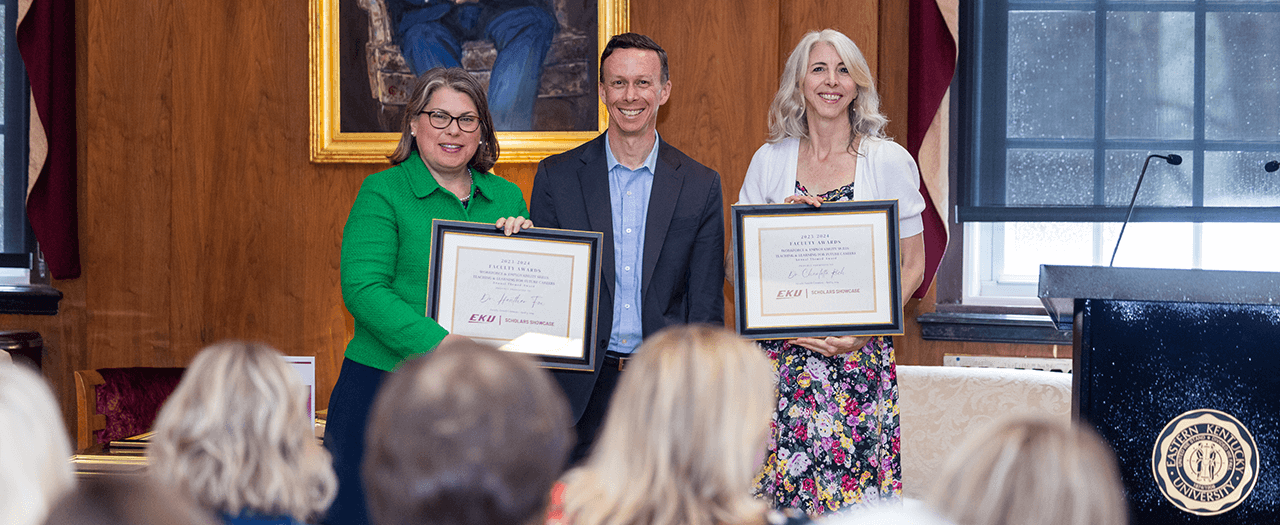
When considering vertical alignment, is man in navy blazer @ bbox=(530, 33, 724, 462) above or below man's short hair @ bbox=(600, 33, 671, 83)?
below

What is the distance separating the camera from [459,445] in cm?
102

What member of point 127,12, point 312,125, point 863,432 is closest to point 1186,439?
point 863,432

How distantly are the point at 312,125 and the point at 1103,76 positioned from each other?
3.70m

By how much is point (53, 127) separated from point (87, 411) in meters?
1.60

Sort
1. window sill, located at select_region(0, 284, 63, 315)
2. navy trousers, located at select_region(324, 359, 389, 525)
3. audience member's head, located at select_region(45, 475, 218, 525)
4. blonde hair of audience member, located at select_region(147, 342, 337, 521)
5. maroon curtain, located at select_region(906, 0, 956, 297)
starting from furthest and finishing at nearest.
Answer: window sill, located at select_region(0, 284, 63, 315) → maroon curtain, located at select_region(906, 0, 956, 297) → navy trousers, located at select_region(324, 359, 389, 525) → blonde hair of audience member, located at select_region(147, 342, 337, 521) → audience member's head, located at select_region(45, 475, 218, 525)

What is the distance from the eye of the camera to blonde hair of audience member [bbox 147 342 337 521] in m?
1.50

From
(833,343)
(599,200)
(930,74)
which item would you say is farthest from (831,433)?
(930,74)

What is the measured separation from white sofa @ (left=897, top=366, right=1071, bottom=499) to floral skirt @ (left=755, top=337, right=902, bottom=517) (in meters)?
1.16

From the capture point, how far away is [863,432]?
8.36 feet

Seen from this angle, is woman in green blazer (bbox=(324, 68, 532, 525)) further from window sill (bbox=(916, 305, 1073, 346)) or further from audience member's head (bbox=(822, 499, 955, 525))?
window sill (bbox=(916, 305, 1073, 346))

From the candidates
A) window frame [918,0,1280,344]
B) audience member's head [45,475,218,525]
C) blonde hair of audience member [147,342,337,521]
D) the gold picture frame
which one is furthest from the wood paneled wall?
audience member's head [45,475,218,525]

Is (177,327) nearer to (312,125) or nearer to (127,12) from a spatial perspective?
(312,125)

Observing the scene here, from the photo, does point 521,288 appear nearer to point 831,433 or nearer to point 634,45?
point 634,45

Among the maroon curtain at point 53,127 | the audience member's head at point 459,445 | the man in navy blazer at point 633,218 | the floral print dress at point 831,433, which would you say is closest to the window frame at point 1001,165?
the floral print dress at point 831,433
